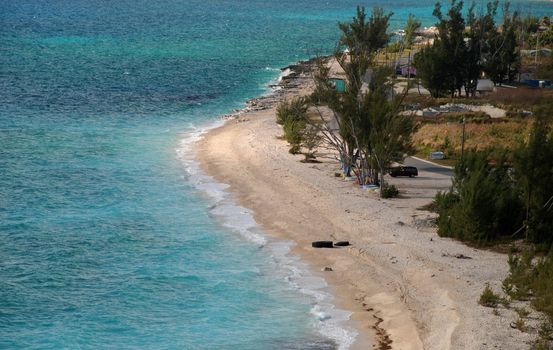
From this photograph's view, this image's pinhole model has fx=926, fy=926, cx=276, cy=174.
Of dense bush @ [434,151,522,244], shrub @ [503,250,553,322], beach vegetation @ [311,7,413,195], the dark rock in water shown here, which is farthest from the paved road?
shrub @ [503,250,553,322]

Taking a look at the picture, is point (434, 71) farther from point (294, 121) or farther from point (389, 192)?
point (389, 192)

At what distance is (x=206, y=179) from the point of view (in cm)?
5088

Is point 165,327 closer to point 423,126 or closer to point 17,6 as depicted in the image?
point 423,126

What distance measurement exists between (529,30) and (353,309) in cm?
8705

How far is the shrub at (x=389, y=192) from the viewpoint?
4369cm

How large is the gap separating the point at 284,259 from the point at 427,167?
612 inches

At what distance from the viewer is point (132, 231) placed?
41.6 m

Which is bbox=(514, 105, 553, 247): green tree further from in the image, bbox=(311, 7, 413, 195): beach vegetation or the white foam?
bbox=(311, 7, 413, 195): beach vegetation

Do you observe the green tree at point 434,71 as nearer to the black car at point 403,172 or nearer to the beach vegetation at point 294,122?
the beach vegetation at point 294,122

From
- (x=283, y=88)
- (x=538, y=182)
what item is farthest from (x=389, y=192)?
(x=283, y=88)

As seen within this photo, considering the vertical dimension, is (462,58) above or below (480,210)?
above

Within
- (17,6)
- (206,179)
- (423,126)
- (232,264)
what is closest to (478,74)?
(423,126)

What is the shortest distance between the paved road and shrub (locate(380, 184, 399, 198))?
5192 mm

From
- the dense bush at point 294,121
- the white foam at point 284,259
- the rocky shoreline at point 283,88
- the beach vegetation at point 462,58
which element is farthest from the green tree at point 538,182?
the beach vegetation at point 462,58
